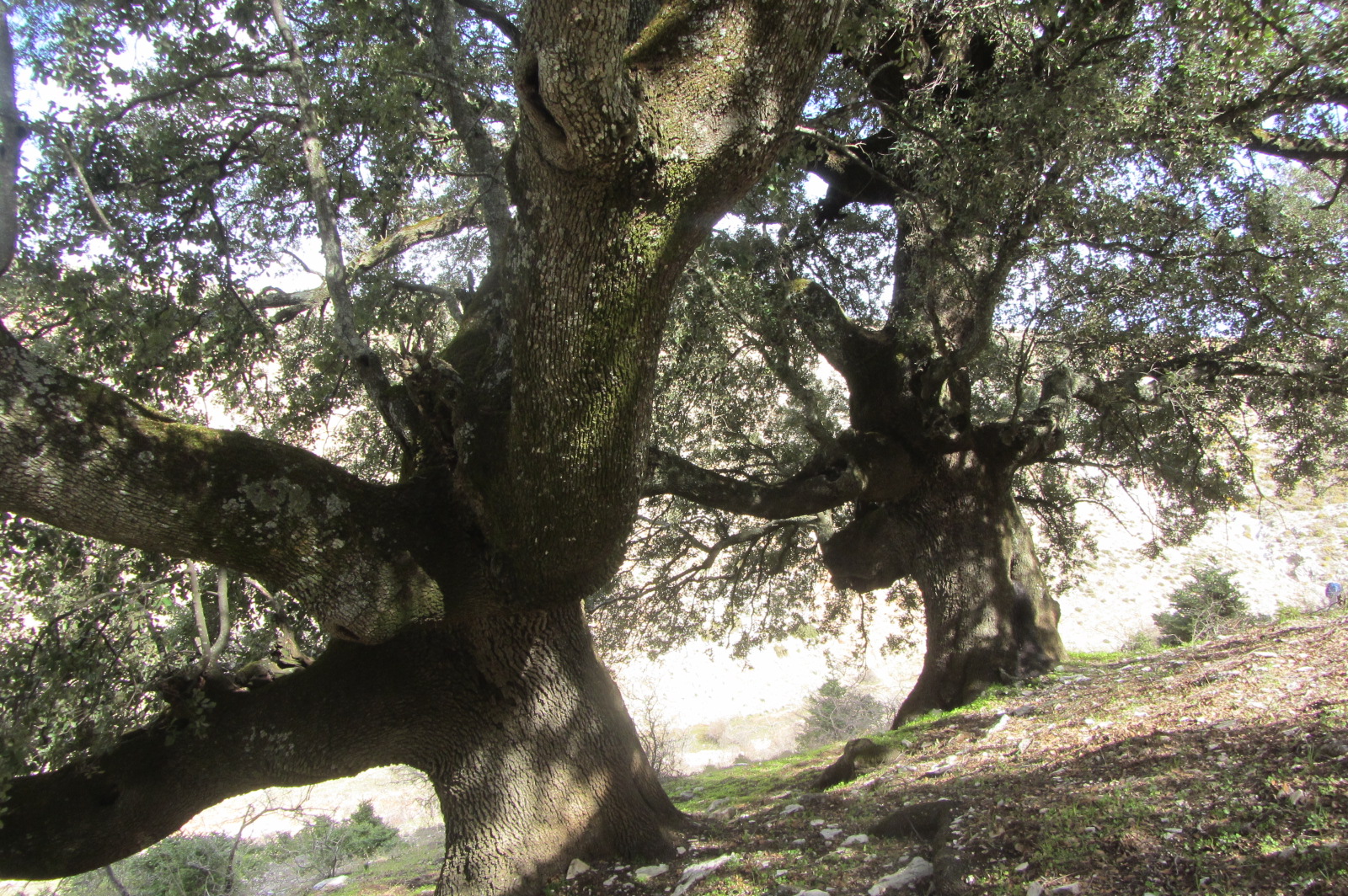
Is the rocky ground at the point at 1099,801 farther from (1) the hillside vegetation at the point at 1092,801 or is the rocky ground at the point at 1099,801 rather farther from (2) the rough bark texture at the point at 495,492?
(2) the rough bark texture at the point at 495,492

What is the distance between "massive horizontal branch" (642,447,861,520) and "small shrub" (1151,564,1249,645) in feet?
27.1

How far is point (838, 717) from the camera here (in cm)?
1548

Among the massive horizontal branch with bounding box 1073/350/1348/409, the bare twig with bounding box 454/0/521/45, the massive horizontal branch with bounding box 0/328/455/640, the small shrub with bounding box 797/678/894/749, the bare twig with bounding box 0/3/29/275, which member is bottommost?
the small shrub with bounding box 797/678/894/749

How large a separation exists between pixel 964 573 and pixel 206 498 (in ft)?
23.4

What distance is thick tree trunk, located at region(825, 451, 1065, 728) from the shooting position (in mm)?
7973

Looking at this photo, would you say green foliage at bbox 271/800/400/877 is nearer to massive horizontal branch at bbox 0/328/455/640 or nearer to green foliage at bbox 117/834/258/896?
green foliage at bbox 117/834/258/896

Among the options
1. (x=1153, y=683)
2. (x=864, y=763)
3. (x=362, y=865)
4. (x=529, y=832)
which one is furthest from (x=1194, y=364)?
(x=362, y=865)

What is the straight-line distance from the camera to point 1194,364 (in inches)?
320

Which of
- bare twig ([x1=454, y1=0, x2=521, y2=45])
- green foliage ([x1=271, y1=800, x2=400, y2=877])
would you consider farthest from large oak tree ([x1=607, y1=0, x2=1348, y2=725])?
green foliage ([x1=271, y1=800, x2=400, y2=877])

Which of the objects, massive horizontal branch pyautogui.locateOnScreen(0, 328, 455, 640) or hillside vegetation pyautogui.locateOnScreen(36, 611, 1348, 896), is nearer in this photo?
hillside vegetation pyautogui.locateOnScreen(36, 611, 1348, 896)

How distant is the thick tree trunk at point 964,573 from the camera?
797 cm

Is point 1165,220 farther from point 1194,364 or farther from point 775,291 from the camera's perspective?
point 775,291

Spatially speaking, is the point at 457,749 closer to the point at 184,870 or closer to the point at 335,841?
the point at 184,870

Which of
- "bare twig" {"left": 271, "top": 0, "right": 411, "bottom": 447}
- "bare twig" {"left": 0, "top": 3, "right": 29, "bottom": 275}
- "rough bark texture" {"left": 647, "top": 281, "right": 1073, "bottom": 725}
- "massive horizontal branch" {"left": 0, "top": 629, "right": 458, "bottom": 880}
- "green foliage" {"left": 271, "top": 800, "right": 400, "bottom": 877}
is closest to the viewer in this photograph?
"bare twig" {"left": 0, "top": 3, "right": 29, "bottom": 275}
